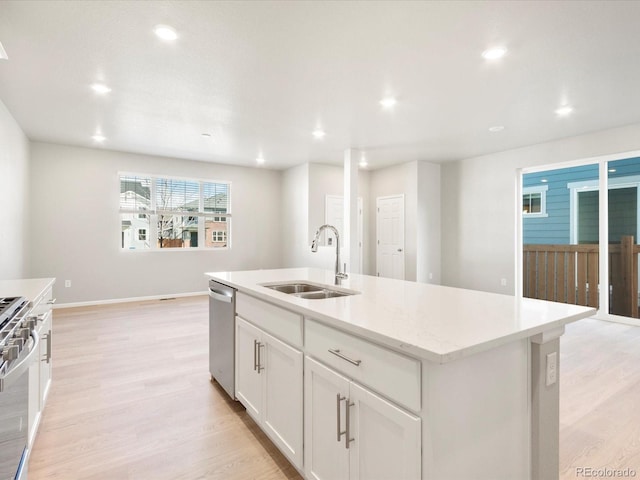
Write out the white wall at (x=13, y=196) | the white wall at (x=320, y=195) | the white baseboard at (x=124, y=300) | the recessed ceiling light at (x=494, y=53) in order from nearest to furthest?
the recessed ceiling light at (x=494, y=53), the white wall at (x=13, y=196), the white baseboard at (x=124, y=300), the white wall at (x=320, y=195)

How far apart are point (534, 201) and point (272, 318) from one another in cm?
576

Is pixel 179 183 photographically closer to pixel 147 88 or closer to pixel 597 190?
pixel 147 88

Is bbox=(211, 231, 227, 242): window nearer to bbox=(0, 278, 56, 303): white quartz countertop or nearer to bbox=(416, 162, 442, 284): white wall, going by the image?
bbox=(416, 162, 442, 284): white wall

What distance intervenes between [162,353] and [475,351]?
10.8 feet

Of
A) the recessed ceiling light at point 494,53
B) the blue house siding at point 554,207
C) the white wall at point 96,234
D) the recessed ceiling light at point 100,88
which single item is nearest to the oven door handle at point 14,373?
the recessed ceiling light at point 100,88

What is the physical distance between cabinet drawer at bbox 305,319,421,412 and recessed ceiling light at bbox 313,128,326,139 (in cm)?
388

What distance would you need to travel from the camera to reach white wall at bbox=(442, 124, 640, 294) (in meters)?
5.40

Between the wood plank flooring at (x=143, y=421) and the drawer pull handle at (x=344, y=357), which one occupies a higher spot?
the drawer pull handle at (x=344, y=357)

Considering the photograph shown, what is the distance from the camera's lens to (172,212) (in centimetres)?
661

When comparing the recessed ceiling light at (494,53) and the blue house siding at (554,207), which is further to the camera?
the blue house siding at (554,207)

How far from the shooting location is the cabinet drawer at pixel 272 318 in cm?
164

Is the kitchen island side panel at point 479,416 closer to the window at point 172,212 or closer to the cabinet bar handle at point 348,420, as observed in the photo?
the cabinet bar handle at point 348,420

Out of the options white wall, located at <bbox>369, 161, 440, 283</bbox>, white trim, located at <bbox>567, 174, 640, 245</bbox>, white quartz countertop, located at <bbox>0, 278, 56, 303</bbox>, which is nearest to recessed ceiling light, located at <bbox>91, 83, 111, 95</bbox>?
white quartz countertop, located at <bbox>0, 278, 56, 303</bbox>

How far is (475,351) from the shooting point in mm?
1019
